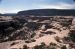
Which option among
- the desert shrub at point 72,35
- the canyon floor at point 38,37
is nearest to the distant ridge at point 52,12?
the canyon floor at point 38,37

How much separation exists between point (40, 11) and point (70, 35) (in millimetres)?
71661

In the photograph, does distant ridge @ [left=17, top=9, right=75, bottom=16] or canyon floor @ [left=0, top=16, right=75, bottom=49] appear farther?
distant ridge @ [left=17, top=9, right=75, bottom=16]

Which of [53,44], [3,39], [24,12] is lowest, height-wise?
[24,12]

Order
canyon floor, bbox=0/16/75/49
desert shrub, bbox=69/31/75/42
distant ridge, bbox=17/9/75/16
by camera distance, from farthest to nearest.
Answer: distant ridge, bbox=17/9/75/16 < desert shrub, bbox=69/31/75/42 < canyon floor, bbox=0/16/75/49

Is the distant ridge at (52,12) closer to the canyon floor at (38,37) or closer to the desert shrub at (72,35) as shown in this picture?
the canyon floor at (38,37)

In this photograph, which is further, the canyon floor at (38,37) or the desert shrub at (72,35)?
the desert shrub at (72,35)

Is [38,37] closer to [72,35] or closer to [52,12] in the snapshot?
[72,35]

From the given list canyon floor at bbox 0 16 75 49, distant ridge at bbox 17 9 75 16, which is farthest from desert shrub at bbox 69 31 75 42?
distant ridge at bbox 17 9 75 16

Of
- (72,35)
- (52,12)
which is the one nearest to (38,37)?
(72,35)

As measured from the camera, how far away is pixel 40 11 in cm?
10800

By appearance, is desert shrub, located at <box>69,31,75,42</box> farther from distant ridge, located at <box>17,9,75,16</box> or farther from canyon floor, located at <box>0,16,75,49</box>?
distant ridge, located at <box>17,9,75,16</box>

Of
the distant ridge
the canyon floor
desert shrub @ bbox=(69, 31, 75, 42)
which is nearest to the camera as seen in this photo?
the canyon floor

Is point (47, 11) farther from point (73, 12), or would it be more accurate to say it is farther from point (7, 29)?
point (7, 29)

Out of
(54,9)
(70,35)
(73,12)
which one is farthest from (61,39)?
(54,9)
